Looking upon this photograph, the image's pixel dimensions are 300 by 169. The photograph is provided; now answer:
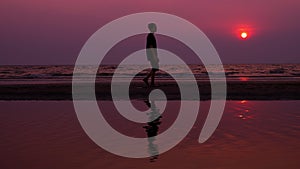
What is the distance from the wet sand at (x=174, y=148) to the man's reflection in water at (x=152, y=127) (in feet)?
0.51

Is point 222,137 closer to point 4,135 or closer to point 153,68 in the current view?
point 4,135

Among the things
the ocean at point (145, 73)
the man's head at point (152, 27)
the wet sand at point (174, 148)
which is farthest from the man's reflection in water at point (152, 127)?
the ocean at point (145, 73)

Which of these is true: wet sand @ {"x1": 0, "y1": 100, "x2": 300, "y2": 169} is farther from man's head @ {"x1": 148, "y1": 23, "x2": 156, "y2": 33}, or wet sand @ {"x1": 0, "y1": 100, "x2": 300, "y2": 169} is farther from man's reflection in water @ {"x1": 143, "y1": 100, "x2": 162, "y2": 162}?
man's head @ {"x1": 148, "y1": 23, "x2": 156, "y2": 33}

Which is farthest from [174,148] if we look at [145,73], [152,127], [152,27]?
[145,73]

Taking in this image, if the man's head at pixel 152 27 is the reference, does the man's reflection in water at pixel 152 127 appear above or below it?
below

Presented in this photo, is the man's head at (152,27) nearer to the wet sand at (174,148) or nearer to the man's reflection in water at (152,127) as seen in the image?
A: the man's reflection in water at (152,127)

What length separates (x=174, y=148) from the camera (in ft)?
24.9

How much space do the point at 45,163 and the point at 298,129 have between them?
18.8ft

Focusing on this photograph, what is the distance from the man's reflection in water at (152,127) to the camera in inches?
287

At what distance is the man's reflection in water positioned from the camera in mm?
7302

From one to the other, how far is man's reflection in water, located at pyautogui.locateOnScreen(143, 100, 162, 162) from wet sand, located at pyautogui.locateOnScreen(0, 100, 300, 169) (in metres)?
0.16

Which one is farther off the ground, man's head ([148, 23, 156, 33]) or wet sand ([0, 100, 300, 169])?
man's head ([148, 23, 156, 33])

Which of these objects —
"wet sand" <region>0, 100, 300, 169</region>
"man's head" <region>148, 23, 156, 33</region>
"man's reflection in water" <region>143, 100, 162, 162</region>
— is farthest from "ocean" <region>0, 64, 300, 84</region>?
"wet sand" <region>0, 100, 300, 169</region>

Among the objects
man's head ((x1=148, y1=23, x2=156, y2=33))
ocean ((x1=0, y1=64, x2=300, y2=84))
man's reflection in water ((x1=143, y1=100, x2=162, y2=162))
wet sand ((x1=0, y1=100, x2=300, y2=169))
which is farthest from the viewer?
ocean ((x1=0, y1=64, x2=300, y2=84))
